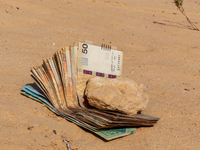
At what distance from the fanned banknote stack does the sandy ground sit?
0.10 meters

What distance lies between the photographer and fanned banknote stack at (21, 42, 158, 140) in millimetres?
2394

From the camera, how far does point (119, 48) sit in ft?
14.9

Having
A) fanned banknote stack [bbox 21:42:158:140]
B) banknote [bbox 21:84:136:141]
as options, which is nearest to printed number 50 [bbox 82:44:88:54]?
fanned banknote stack [bbox 21:42:158:140]

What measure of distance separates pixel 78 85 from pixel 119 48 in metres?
1.93

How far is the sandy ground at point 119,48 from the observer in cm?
229

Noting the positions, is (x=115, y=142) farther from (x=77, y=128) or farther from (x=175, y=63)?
(x=175, y=63)

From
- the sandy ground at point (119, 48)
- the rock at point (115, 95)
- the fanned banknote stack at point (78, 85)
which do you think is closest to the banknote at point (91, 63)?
the fanned banknote stack at point (78, 85)

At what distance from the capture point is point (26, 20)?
4969 millimetres

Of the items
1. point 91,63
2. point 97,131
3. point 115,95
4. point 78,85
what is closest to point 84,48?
point 91,63

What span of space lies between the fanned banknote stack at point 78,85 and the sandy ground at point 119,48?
0.10 metres

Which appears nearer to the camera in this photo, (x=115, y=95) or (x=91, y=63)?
(x=115, y=95)

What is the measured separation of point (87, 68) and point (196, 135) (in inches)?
53.8

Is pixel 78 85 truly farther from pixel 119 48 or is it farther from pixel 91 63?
pixel 119 48

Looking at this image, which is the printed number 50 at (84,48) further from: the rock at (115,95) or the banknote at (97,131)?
the banknote at (97,131)
